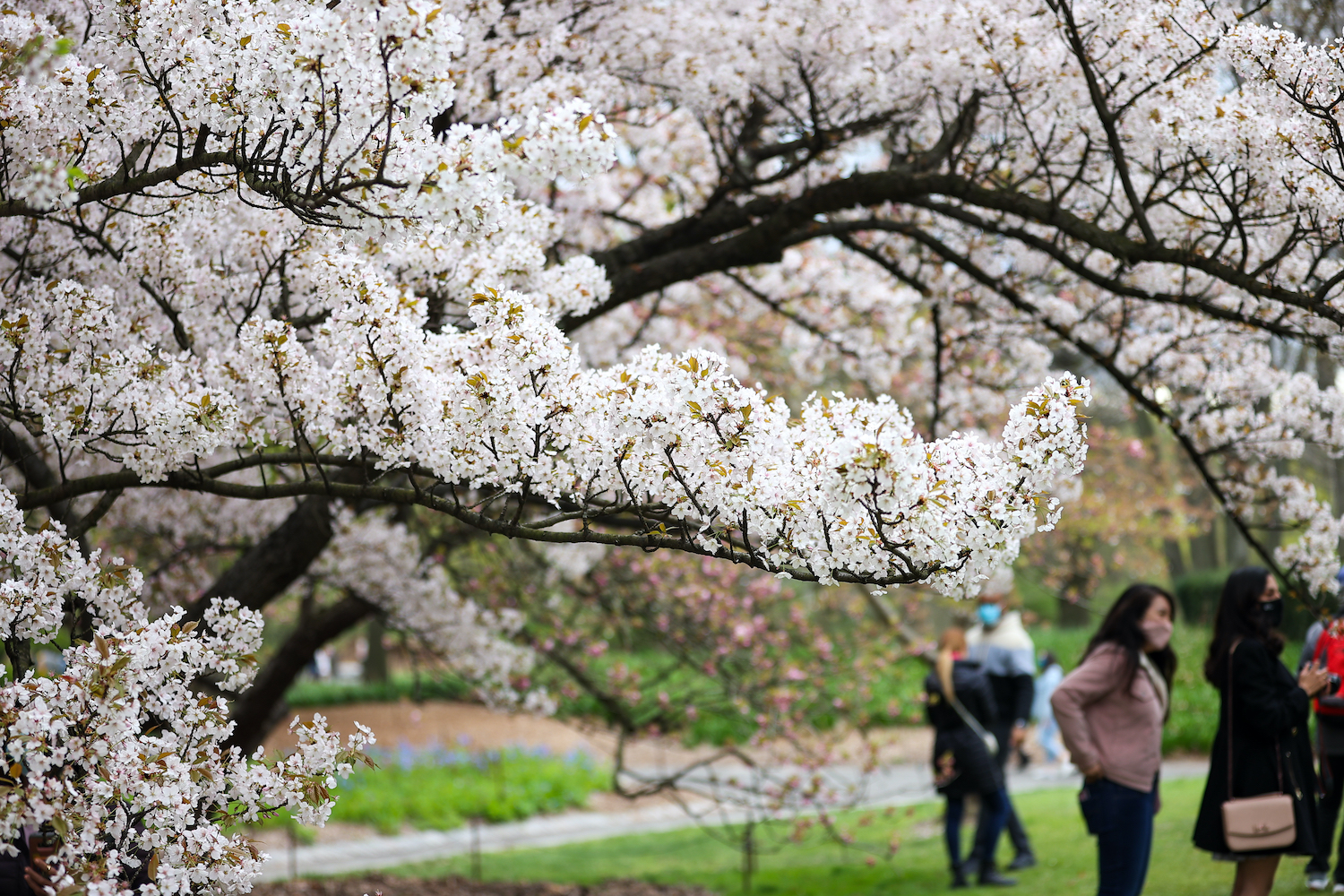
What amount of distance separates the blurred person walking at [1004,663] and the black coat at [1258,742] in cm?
317

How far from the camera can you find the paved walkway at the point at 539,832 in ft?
35.7

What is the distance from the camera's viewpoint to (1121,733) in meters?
4.84

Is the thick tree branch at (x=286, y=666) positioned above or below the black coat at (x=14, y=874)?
above

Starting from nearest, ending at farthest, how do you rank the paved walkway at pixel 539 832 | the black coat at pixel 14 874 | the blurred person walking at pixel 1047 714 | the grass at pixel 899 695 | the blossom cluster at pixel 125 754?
the blossom cluster at pixel 125 754 < the black coat at pixel 14 874 < the grass at pixel 899 695 < the paved walkway at pixel 539 832 < the blurred person walking at pixel 1047 714

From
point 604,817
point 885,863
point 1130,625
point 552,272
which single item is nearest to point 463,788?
point 604,817

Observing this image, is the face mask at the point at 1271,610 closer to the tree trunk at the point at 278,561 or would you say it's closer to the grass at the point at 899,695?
the grass at the point at 899,695

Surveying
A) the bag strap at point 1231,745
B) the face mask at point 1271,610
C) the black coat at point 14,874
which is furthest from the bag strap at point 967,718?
the black coat at point 14,874

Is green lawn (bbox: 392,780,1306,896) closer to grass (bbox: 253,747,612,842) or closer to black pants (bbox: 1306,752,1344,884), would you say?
black pants (bbox: 1306,752,1344,884)

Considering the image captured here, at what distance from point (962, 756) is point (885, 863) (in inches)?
67.3

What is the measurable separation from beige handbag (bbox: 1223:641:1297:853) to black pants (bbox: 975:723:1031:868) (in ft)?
8.62

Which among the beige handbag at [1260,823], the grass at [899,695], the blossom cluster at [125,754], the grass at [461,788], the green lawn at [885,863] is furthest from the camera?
the grass at [461,788]

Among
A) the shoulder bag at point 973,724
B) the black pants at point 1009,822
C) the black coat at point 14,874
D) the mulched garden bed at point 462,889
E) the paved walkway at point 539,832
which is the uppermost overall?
the black coat at point 14,874

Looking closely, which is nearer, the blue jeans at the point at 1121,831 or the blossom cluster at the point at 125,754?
the blossom cluster at the point at 125,754

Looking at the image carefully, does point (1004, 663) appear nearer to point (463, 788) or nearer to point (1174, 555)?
point (463, 788)
